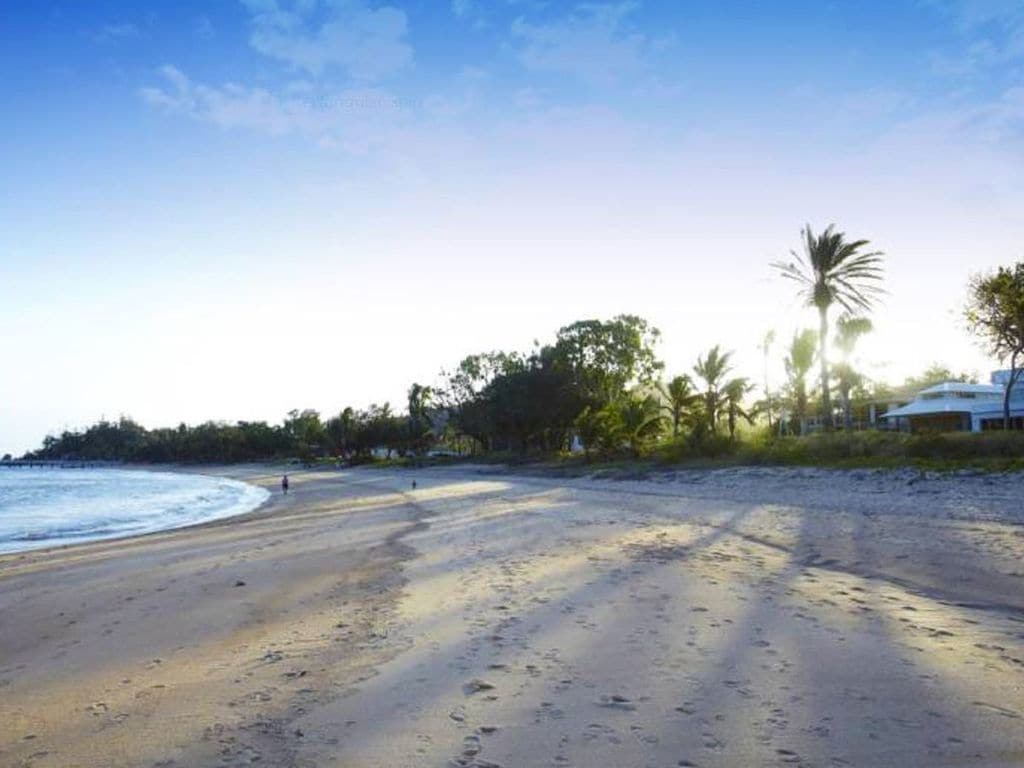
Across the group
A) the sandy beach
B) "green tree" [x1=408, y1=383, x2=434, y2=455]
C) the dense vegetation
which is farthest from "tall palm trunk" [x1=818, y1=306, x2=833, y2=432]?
"green tree" [x1=408, y1=383, x2=434, y2=455]

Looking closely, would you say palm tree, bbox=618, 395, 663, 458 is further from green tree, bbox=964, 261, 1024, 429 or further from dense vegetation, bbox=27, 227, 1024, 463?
green tree, bbox=964, 261, 1024, 429

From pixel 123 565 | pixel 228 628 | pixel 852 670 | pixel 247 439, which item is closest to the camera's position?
pixel 852 670

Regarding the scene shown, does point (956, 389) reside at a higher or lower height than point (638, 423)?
higher

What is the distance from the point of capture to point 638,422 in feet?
157

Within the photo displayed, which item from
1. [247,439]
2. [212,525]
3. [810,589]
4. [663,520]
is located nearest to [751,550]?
[810,589]

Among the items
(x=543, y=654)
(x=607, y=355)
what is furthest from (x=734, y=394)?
(x=543, y=654)

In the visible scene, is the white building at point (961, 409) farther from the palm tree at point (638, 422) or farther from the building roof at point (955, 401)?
the palm tree at point (638, 422)

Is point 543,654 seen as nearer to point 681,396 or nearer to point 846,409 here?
point 846,409

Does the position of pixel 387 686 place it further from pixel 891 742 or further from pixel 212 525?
pixel 212 525

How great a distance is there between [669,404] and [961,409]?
67.0ft

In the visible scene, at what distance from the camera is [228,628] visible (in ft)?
27.8

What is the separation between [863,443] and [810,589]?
25.6 metres

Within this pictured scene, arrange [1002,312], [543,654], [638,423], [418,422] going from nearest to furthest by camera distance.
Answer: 1. [543,654]
2. [1002,312]
3. [638,423]
4. [418,422]

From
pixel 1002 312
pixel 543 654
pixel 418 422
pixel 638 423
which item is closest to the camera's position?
pixel 543 654
